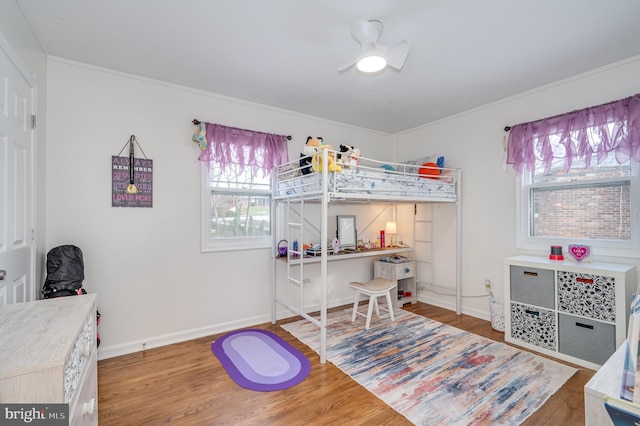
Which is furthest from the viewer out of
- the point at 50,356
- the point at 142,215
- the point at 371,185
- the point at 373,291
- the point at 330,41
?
the point at 373,291

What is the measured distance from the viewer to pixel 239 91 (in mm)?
3072

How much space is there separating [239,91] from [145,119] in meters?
0.93

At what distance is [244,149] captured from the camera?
10.7 ft

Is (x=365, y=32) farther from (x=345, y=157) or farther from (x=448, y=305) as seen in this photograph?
(x=448, y=305)

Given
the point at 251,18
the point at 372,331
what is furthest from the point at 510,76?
the point at 372,331

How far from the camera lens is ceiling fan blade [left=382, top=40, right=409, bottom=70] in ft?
6.36

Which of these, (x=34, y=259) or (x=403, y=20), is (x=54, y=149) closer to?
(x=34, y=259)

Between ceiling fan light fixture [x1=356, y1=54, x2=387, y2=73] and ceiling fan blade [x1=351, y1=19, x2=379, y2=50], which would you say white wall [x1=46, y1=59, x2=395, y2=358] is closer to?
ceiling fan light fixture [x1=356, y1=54, x2=387, y2=73]

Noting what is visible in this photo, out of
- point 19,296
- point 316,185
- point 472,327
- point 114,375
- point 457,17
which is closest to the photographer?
point 19,296

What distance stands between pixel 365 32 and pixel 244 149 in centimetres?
185

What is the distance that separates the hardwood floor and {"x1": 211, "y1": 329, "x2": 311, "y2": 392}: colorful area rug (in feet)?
0.22

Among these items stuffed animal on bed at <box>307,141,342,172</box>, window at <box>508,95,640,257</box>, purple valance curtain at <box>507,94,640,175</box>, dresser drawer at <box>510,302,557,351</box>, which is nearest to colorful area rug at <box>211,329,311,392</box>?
stuffed animal on bed at <box>307,141,342,172</box>

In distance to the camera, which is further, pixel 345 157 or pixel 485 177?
pixel 485 177

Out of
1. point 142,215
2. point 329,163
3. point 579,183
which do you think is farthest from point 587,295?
point 142,215
